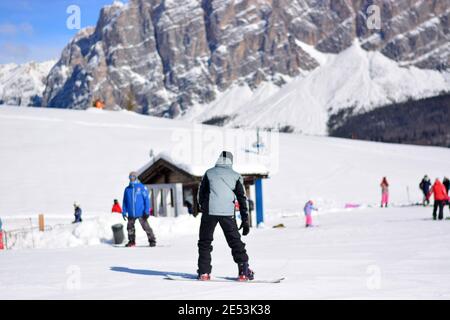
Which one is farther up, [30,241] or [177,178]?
[177,178]

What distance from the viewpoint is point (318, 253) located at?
34.7 feet

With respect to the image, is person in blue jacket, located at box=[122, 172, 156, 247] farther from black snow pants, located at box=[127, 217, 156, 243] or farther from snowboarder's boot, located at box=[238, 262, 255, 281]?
snowboarder's boot, located at box=[238, 262, 255, 281]

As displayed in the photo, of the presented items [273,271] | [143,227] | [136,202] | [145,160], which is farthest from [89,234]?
[145,160]

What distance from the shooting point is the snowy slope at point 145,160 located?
38281mm

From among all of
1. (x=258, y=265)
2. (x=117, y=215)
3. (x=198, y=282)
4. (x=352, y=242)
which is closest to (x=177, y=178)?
(x=117, y=215)

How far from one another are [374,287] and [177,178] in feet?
68.1

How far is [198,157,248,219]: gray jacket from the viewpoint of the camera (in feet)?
24.8

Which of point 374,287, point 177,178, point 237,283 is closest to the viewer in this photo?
point 374,287

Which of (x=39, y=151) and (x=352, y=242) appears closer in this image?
(x=352, y=242)

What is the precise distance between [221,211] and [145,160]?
3927cm

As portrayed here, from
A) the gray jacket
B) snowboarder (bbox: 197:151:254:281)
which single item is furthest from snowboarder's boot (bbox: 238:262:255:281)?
the gray jacket

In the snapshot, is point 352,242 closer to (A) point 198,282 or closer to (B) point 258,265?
(B) point 258,265

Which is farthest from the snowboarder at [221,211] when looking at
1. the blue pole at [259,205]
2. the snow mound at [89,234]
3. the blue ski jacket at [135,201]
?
the blue pole at [259,205]

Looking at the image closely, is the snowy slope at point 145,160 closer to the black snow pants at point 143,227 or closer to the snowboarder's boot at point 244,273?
the black snow pants at point 143,227
